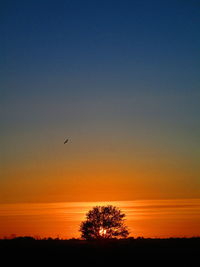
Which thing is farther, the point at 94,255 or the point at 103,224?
the point at 103,224

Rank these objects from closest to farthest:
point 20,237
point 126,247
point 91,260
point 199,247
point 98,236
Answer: point 91,260 < point 126,247 < point 199,247 < point 20,237 < point 98,236

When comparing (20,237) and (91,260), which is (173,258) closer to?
(91,260)

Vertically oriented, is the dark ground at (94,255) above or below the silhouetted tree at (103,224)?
below

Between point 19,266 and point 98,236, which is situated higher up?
point 98,236

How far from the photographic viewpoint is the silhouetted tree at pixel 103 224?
8150 cm

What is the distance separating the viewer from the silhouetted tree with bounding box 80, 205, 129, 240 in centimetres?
8150

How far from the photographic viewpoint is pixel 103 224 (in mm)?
82375

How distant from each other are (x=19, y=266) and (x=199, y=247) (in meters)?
17.4

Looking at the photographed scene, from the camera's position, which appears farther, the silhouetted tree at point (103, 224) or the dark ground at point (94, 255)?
the silhouetted tree at point (103, 224)

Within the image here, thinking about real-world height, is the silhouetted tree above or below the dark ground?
above

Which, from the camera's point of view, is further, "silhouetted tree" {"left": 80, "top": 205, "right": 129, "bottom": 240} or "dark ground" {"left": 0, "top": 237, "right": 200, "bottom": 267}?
"silhouetted tree" {"left": 80, "top": 205, "right": 129, "bottom": 240}

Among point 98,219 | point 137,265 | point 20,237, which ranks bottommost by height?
point 137,265

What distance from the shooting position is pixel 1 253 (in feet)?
114

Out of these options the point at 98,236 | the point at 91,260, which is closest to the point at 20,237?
the point at 91,260
